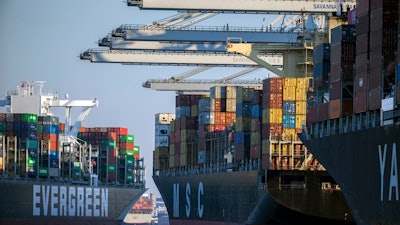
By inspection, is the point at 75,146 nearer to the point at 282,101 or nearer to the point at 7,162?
the point at 7,162

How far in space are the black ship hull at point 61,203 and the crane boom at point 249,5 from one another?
30.2 meters

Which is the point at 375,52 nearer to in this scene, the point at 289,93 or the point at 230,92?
the point at 289,93

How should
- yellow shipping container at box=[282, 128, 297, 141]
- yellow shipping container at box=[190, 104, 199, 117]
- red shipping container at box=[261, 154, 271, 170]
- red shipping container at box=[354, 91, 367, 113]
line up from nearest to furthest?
red shipping container at box=[354, 91, 367, 113], yellow shipping container at box=[282, 128, 297, 141], red shipping container at box=[261, 154, 271, 170], yellow shipping container at box=[190, 104, 199, 117]

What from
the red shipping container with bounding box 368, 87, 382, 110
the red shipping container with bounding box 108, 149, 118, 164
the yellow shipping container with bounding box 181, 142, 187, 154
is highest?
the red shipping container with bounding box 368, 87, 382, 110

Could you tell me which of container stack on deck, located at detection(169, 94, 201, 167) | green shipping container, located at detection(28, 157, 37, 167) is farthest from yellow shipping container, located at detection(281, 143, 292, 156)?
green shipping container, located at detection(28, 157, 37, 167)

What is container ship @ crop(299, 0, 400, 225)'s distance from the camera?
43094 mm

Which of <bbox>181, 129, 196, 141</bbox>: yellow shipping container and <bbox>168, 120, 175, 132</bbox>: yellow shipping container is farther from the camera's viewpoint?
<bbox>168, 120, 175, 132</bbox>: yellow shipping container

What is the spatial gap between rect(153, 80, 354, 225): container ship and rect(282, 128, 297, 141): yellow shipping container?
4cm

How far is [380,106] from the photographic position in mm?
44188

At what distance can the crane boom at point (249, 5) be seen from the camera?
6269cm

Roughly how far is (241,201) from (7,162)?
28495 mm

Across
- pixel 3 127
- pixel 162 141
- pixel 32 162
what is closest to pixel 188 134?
pixel 162 141

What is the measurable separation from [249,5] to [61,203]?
41244 mm

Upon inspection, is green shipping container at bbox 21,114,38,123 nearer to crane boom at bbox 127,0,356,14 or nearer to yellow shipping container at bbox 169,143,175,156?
yellow shipping container at bbox 169,143,175,156
